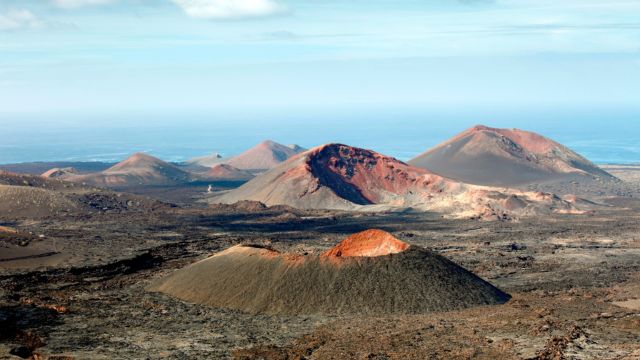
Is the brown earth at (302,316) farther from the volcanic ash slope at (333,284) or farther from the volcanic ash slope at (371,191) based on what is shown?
the volcanic ash slope at (371,191)

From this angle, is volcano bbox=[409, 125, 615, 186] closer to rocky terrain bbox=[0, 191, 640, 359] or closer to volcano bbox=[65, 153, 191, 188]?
volcano bbox=[65, 153, 191, 188]

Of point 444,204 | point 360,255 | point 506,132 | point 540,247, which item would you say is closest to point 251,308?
point 360,255

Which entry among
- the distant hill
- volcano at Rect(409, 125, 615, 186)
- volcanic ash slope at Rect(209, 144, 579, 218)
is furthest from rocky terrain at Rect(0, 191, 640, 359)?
volcano at Rect(409, 125, 615, 186)

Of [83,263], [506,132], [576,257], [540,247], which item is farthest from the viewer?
[506,132]

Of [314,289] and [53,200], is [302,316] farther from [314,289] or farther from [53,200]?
[53,200]

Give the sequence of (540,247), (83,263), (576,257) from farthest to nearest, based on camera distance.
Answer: (540,247) → (576,257) → (83,263)

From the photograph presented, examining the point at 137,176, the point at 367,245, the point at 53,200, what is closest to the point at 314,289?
the point at 367,245

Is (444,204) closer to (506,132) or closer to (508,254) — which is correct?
(508,254)
